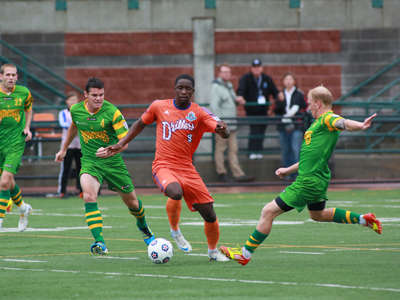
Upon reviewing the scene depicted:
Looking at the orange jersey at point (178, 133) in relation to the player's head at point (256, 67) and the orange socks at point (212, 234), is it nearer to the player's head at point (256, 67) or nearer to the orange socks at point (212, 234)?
the orange socks at point (212, 234)

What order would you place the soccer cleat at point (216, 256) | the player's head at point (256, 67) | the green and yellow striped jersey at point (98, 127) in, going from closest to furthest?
the soccer cleat at point (216, 256), the green and yellow striped jersey at point (98, 127), the player's head at point (256, 67)

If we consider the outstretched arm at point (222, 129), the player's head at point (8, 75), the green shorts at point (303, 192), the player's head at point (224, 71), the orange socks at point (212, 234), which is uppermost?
the player's head at point (224, 71)

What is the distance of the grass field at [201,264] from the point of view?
5629mm

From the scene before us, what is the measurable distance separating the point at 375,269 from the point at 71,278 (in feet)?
9.13

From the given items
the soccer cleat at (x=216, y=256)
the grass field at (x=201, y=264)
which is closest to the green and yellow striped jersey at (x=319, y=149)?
the grass field at (x=201, y=264)

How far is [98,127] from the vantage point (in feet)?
28.2

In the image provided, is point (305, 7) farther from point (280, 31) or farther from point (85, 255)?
point (85, 255)

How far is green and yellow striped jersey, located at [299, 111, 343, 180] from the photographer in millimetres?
7238

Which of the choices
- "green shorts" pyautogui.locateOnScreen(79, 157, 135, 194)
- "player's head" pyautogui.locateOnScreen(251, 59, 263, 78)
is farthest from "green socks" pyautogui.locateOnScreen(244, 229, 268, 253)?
"player's head" pyautogui.locateOnScreen(251, 59, 263, 78)

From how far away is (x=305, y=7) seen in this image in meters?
23.6

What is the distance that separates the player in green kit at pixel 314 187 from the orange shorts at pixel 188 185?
63cm

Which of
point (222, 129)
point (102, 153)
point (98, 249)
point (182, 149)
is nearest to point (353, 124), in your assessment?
point (222, 129)

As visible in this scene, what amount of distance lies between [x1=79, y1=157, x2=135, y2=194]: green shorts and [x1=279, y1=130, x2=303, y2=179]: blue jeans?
902 cm

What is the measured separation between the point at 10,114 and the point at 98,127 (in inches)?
108
